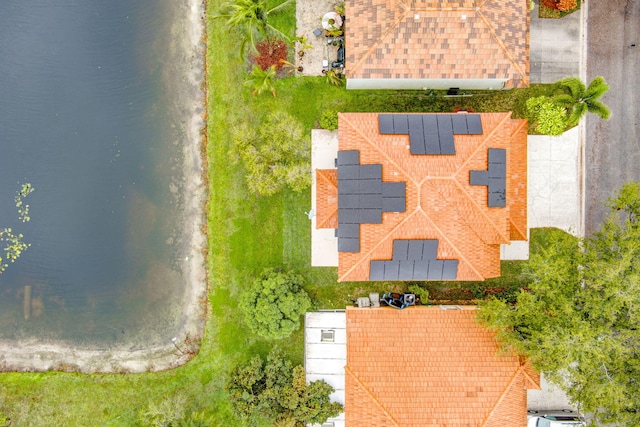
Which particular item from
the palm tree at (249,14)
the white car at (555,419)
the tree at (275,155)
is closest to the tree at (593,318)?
the white car at (555,419)

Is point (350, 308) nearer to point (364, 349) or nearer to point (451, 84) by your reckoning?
point (364, 349)

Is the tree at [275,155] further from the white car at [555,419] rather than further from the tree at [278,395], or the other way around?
the white car at [555,419]

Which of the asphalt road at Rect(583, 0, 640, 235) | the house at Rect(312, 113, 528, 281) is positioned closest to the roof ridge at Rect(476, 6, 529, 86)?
the house at Rect(312, 113, 528, 281)

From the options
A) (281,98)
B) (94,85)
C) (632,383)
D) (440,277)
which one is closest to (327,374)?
(440,277)

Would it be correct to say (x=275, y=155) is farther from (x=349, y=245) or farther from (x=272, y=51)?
(x=272, y=51)

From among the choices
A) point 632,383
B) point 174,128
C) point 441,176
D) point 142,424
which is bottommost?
point 142,424

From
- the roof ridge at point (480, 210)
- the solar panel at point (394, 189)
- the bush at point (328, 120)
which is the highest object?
the bush at point (328, 120)

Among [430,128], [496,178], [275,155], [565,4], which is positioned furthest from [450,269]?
[565,4]
